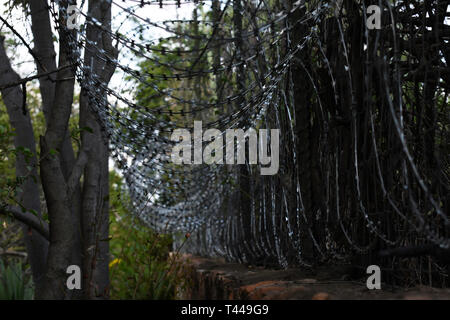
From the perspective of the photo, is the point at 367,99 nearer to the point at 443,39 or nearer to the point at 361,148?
the point at 361,148

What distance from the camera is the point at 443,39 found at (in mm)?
2521

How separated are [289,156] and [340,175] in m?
0.68

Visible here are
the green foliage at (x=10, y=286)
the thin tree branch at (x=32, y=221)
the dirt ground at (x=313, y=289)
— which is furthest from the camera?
the green foliage at (x=10, y=286)

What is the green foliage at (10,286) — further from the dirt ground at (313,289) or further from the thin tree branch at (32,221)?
the dirt ground at (313,289)

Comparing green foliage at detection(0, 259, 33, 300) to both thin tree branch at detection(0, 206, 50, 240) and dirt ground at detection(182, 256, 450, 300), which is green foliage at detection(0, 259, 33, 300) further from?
dirt ground at detection(182, 256, 450, 300)

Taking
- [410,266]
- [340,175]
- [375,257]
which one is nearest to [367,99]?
[340,175]

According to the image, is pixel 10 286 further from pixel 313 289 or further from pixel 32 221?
pixel 313 289

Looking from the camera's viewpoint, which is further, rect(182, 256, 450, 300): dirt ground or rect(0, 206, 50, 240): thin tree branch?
rect(0, 206, 50, 240): thin tree branch

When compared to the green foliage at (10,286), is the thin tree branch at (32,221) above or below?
above

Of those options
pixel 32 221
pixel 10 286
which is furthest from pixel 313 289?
pixel 10 286

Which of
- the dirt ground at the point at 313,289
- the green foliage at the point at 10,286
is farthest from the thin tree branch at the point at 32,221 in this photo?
the dirt ground at the point at 313,289

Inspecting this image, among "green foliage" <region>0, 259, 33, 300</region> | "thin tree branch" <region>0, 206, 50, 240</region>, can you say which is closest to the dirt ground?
"thin tree branch" <region>0, 206, 50, 240</region>

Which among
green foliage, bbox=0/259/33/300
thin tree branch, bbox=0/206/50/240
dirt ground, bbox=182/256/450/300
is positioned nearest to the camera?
dirt ground, bbox=182/256/450/300

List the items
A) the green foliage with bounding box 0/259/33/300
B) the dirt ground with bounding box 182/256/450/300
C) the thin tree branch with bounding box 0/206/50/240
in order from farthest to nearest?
the green foliage with bounding box 0/259/33/300, the thin tree branch with bounding box 0/206/50/240, the dirt ground with bounding box 182/256/450/300
